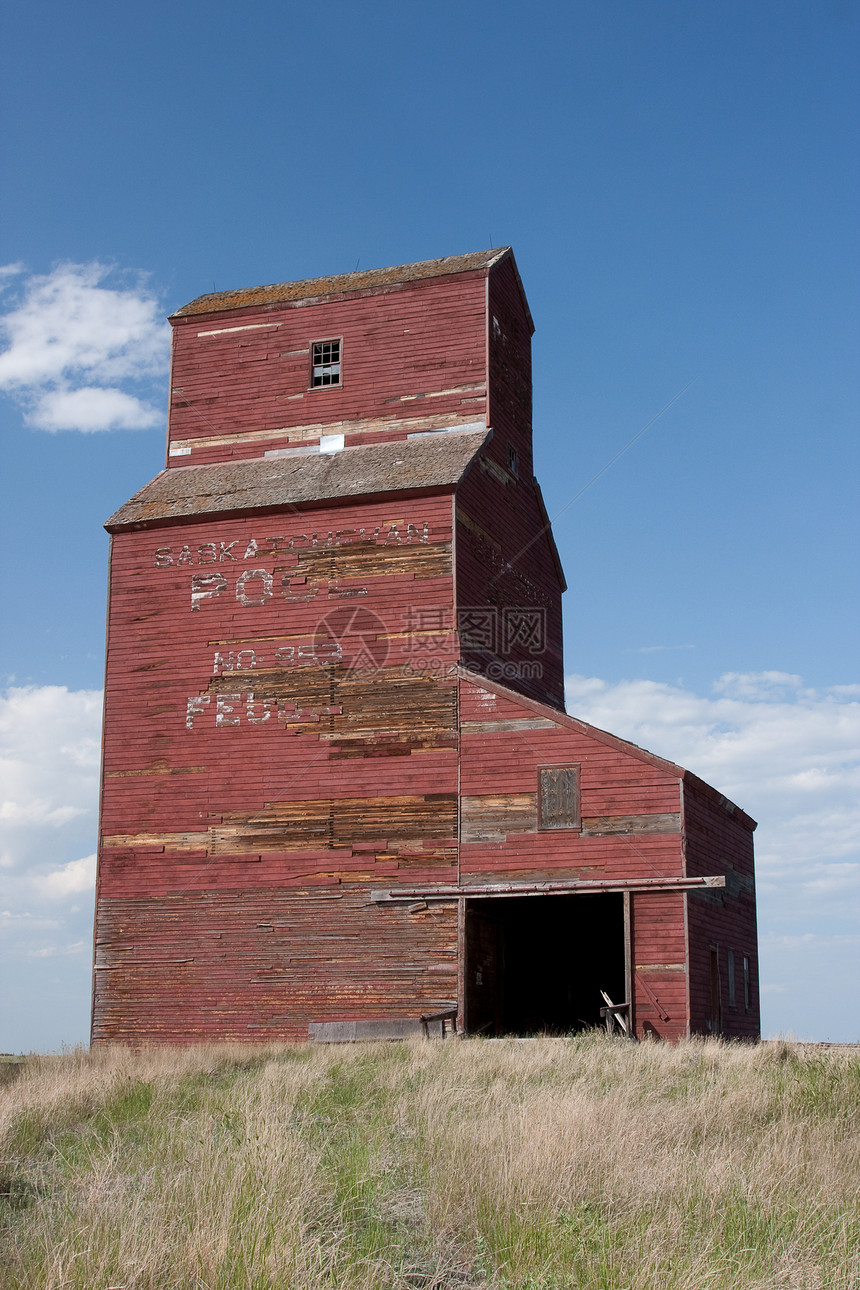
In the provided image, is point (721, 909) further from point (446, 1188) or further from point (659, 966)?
point (446, 1188)

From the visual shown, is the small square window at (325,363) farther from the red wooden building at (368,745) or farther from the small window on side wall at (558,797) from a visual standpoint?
the small window on side wall at (558,797)

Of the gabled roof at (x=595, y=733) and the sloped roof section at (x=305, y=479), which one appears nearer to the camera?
the gabled roof at (x=595, y=733)

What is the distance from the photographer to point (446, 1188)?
7625 mm

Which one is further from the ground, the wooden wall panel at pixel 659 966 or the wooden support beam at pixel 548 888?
the wooden support beam at pixel 548 888

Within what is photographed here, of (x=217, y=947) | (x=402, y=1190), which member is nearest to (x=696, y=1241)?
(x=402, y=1190)

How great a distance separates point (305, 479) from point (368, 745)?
6218 mm

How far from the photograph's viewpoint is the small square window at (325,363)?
2767 centimetres

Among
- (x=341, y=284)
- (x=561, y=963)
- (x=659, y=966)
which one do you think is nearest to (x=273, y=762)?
(x=659, y=966)

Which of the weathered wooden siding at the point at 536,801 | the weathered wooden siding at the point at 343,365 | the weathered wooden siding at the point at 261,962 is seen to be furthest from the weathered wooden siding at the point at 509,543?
the weathered wooden siding at the point at 261,962

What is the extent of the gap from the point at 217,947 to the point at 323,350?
1351 cm

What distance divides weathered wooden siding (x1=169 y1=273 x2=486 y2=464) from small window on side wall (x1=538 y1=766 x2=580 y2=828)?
333 inches

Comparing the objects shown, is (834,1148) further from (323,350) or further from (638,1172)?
(323,350)

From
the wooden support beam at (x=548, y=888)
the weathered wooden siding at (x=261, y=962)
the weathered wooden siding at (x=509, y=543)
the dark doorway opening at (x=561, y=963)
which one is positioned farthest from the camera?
the dark doorway opening at (x=561, y=963)

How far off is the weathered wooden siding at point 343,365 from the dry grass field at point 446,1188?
56.6 feet
